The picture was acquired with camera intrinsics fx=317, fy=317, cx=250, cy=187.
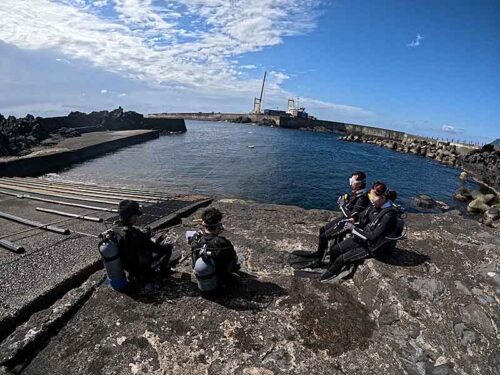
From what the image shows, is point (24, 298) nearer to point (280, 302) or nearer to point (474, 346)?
point (280, 302)

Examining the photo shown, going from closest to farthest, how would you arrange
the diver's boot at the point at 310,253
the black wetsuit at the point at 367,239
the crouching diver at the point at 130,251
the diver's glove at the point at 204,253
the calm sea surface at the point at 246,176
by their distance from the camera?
the diver's glove at the point at 204,253, the crouching diver at the point at 130,251, the black wetsuit at the point at 367,239, the diver's boot at the point at 310,253, the calm sea surface at the point at 246,176

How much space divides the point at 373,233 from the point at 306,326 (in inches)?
79.4

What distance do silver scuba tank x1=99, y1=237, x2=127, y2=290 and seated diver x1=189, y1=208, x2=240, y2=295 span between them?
1.13m

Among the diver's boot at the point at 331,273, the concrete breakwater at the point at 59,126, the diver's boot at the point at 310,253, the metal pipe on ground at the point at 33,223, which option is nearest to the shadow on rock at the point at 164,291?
the diver's boot at the point at 331,273

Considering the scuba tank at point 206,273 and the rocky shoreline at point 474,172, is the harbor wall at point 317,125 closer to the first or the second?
the rocky shoreline at point 474,172

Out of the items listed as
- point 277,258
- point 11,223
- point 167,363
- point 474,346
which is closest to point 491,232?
point 474,346

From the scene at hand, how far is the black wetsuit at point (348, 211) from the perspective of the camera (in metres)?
6.69

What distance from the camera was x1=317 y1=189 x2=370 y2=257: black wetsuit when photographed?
6.69m

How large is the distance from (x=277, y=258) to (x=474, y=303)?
139 inches

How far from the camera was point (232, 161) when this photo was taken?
36000 millimetres

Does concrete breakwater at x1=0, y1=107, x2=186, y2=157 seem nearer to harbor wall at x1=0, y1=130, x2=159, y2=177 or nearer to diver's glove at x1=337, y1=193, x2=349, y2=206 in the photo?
harbor wall at x1=0, y1=130, x2=159, y2=177

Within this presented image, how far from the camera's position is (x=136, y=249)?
4.98m

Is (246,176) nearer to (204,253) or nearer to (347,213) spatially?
(347,213)

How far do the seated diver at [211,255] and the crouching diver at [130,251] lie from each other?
761 mm
